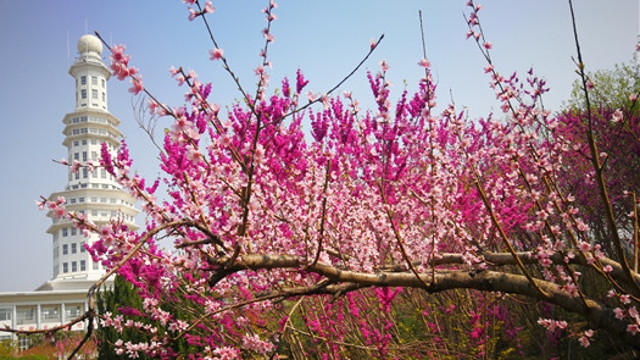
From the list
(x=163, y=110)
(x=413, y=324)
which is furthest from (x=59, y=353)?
(x=163, y=110)

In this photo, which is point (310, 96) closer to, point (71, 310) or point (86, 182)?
point (71, 310)

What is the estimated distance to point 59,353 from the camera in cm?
1878

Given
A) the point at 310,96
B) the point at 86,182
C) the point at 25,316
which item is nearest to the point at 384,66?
the point at 310,96

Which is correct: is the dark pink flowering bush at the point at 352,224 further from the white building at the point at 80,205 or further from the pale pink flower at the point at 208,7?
the white building at the point at 80,205

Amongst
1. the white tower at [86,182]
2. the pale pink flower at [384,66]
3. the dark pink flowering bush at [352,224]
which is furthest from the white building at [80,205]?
the pale pink flower at [384,66]

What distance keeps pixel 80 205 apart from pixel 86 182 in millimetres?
4059

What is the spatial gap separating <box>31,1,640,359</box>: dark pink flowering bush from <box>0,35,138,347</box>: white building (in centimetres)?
4154

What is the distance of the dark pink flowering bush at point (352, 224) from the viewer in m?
2.80

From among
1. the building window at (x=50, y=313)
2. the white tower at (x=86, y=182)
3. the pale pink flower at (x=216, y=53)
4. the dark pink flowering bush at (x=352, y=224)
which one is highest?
the white tower at (x=86, y=182)

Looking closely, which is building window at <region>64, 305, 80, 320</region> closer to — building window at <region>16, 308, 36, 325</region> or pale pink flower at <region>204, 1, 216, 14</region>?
building window at <region>16, 308, 36, 325</region>

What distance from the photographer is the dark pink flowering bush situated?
9.19 feet

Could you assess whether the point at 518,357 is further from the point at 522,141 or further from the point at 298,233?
the point at 522,141

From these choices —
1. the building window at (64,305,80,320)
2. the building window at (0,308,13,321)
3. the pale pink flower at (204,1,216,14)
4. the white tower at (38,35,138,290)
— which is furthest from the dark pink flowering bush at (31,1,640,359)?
the white tower at (38,35,138,290)

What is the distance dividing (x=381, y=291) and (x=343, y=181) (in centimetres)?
211
